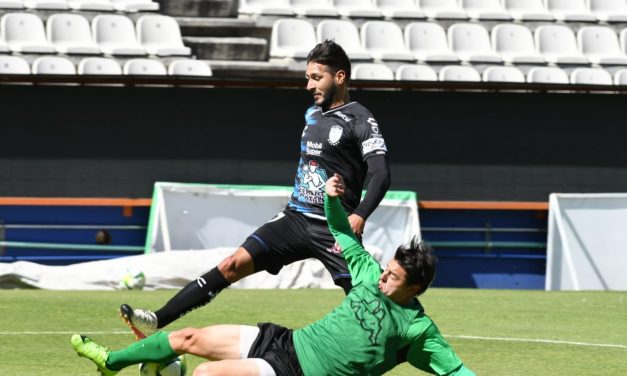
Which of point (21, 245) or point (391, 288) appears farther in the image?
point (21, 245)

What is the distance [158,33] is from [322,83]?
10.9 m

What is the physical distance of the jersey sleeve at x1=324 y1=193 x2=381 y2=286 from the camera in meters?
5.73

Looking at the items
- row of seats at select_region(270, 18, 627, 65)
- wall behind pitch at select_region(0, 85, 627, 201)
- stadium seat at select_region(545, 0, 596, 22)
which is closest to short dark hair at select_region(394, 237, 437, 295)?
wall behind pitch at select_region(0, 85, 627, 201)

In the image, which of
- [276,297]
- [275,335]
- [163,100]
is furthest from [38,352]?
[163,100]

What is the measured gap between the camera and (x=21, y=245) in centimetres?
1477

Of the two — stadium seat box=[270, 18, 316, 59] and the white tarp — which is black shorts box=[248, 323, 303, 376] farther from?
stadium seat box=[270, 18, 316, 59]

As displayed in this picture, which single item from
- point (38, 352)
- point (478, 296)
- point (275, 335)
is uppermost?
point (275, 335)

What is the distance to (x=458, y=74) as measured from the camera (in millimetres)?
18375

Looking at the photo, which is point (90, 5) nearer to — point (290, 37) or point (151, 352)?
point (290, 37)

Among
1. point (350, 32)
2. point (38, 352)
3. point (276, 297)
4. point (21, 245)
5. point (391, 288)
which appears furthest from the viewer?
point (350, 32)

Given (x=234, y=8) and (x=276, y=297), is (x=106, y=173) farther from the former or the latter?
(x=234, y=8)

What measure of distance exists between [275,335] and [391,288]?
61 cm

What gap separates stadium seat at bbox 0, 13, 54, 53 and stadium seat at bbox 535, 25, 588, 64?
309 inches

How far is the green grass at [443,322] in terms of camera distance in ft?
27.6
